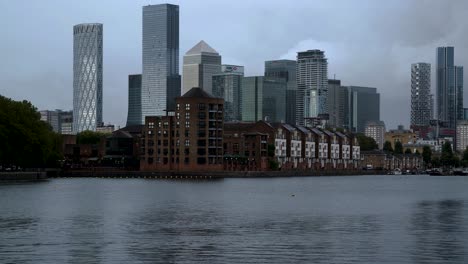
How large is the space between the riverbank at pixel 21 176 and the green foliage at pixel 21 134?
3015 mm

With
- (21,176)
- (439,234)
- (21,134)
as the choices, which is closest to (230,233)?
(439,234)

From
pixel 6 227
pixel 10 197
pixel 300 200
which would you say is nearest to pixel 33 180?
pixel 10 197

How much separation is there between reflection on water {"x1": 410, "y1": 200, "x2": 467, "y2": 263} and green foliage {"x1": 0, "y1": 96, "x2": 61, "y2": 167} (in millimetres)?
83921

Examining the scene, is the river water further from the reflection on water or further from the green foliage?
the green foliage

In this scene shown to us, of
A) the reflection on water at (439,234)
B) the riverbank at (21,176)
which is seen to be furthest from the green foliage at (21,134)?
the reflection on water at (439,234)

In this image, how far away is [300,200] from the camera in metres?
102

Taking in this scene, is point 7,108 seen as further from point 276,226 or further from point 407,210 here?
point 276,226

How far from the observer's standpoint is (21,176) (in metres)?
170

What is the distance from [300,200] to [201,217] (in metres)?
31.3

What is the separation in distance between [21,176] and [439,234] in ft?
406

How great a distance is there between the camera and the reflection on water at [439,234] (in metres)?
47.0

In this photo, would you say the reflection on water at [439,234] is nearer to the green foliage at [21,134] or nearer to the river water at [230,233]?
the river water at [230,233]

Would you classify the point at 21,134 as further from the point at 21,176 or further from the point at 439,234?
the point at 439,234

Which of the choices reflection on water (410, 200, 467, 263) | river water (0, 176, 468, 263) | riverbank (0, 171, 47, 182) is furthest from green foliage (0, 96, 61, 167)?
reflection on water (410, 200, 467, 263)
